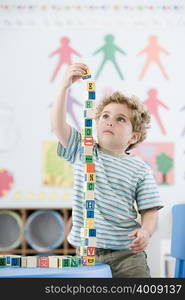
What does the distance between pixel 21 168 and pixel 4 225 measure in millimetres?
271

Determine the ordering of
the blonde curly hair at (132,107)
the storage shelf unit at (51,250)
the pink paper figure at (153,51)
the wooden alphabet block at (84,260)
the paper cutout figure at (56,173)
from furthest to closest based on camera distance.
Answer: the pink paper figure at (153,51) < the paper cutout figure at (56,173) < the storage shelf unit at (51,250) < the blonde curly hair at (132,107) < the wooden alphabet block at (84,260)

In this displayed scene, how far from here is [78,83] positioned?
250cm

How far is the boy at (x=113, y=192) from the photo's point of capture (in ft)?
2.79

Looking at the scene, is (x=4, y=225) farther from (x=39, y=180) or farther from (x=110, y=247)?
(x=110, y=247)

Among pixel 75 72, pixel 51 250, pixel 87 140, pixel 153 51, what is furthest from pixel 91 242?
pixel 153 51

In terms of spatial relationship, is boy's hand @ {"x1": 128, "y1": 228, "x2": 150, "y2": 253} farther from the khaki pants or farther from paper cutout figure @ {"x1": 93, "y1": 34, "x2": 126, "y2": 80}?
paper cutout figure @ {"x1": 93, "y1": 34, "x2": 126, "y2": 80}

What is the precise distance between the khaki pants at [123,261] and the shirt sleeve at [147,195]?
0.24 feet

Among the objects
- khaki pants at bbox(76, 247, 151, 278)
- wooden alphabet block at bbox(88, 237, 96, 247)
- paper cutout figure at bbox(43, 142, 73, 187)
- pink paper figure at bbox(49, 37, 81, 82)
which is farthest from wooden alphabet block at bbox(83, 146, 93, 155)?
pink paper figure at bbox(49, 37, 81, 82)

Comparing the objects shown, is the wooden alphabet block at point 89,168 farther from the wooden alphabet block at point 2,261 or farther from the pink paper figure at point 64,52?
the pink paper figure at point 64,52

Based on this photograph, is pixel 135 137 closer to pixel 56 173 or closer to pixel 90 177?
pixel 90 177

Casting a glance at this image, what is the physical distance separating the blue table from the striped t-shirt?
0.64 ft

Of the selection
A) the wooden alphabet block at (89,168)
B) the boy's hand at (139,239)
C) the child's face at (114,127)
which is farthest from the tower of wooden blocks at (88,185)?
the child's face at (114,127)

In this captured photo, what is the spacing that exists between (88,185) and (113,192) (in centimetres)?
18

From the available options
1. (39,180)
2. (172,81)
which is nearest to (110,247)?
(39,180)
